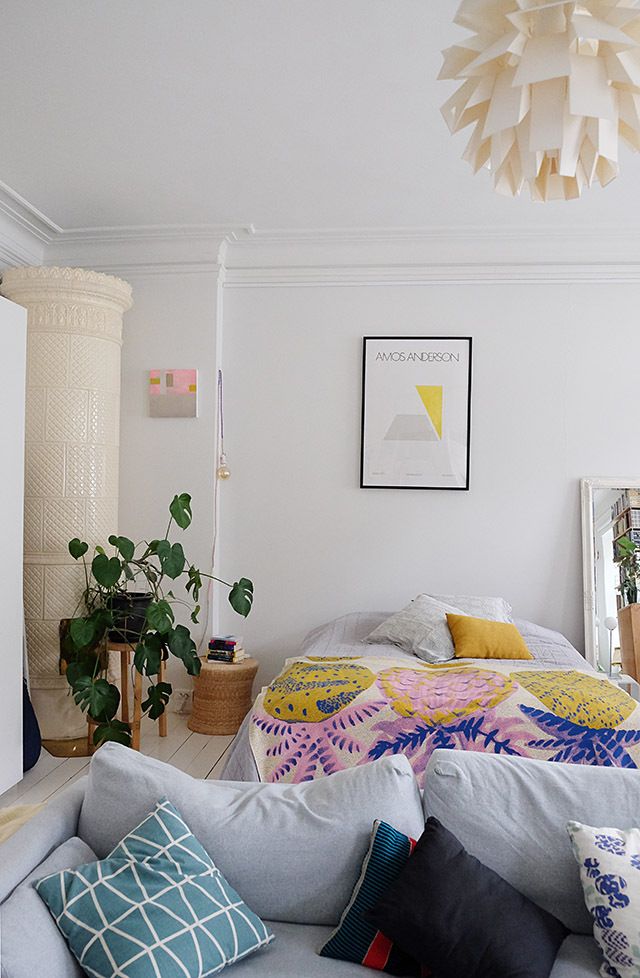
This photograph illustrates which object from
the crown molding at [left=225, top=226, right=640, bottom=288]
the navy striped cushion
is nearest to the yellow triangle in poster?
the crown molding at [left=225, top=226, right=640, bottom=288]

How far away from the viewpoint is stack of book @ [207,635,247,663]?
15.3 feet

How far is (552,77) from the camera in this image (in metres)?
1.54

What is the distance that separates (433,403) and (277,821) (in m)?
3.29

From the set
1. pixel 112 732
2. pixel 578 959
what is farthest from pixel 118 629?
pixel 578 959

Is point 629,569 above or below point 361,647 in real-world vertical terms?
above

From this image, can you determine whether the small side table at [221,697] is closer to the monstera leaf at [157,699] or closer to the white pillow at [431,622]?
the monstera leaf at [157,699]

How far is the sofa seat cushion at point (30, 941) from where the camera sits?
4.94ft

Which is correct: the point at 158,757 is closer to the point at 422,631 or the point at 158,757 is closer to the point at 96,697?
the point at 96,697

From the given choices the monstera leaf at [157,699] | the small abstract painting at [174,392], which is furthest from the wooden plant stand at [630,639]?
the small abstract painting at [174,392]

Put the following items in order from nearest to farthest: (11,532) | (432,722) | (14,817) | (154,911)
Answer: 1. (154,911)
2. (14,817)
3. (432,722)
4. (11,532)

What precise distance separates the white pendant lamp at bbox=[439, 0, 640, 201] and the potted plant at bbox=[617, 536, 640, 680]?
323 cm

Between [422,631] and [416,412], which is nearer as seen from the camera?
[422,631]

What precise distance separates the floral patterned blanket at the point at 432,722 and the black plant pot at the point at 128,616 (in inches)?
47.6

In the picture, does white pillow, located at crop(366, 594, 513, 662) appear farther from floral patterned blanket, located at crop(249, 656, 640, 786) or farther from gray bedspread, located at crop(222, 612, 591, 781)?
floral patterned blanket, located at crop(249, 656, 640, 786)
